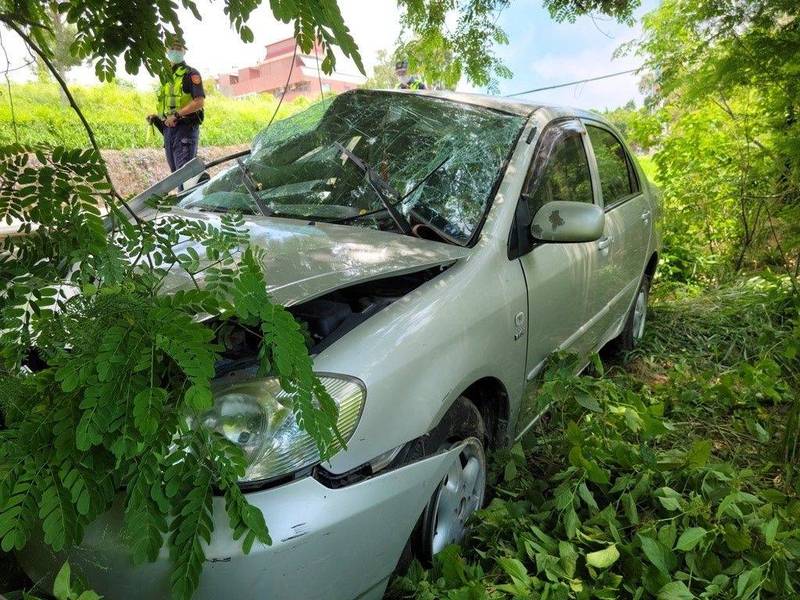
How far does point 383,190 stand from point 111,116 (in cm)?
1128

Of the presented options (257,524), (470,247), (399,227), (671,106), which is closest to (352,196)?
(399,227)

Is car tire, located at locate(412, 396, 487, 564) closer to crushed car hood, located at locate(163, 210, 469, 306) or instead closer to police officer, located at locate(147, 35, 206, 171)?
crushed car hood, located at locate(163, 210, 469, 306)

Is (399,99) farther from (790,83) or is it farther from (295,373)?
(790,83)

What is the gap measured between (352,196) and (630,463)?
1466 millimetres

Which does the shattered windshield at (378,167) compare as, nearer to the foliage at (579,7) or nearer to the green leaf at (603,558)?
the green leaf at (603,558)

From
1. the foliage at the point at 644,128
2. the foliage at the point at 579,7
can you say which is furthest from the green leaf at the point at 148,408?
the foliage at the point at 644,128

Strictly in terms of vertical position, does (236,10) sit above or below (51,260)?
above

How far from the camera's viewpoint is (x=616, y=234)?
313cm

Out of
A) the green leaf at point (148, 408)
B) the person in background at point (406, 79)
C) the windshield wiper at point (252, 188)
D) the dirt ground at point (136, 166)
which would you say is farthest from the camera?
the dirt ground at point (136, 166)

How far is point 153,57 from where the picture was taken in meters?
1.67

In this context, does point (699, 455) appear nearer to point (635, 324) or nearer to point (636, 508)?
point (636, 508)

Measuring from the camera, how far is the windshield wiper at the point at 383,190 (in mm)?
2191

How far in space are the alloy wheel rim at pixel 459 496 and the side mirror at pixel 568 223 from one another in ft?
2.63

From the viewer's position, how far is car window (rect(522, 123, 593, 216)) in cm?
244
